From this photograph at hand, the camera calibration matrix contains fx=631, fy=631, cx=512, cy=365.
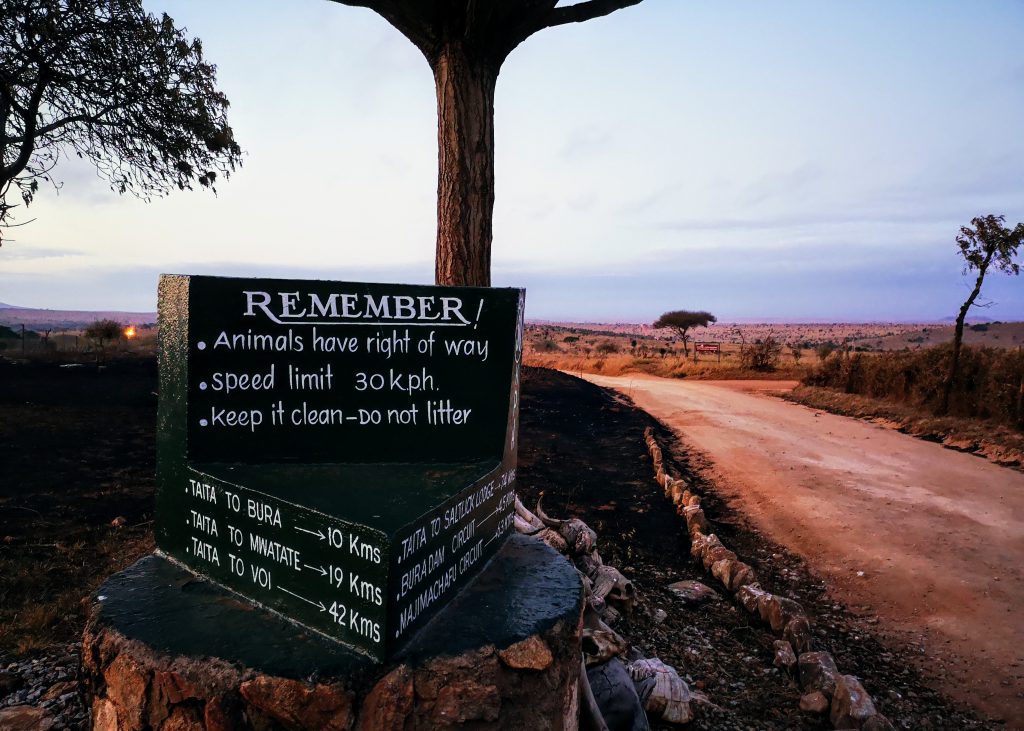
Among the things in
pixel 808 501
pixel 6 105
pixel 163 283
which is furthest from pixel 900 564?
pixel 6 105

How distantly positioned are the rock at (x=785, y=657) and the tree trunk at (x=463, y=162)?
346cm

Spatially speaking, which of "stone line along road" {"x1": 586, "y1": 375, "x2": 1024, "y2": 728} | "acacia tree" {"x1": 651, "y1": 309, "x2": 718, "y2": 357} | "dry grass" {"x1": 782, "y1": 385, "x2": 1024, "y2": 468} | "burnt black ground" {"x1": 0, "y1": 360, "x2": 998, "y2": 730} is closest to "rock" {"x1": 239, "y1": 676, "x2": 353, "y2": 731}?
"burnt black ground" {"x1": 0, "y1": 360, "x2": 998, "y2": 730}

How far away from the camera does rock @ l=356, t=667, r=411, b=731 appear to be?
1876 millimetres

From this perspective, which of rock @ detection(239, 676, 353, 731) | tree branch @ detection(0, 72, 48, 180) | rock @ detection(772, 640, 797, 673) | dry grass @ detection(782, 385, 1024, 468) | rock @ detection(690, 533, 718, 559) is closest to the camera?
rock @ detection(239, 676, 353, 731)

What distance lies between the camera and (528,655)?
6.95ft

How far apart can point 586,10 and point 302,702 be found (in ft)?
18.6

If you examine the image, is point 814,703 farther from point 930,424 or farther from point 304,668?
point 930,424

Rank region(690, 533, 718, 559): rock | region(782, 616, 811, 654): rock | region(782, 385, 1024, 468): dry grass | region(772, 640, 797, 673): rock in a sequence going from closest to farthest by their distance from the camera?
1. region(772, 640, 797, 673): rock
2. region(782, 616, 811, 654): rock
3. region(690, 533, 718, 559): rock
4. region(782, 385, 1024, 468): dry grass

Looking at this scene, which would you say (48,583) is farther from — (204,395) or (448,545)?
(448,545)

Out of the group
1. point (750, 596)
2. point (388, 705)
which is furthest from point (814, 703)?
point (388, 705)

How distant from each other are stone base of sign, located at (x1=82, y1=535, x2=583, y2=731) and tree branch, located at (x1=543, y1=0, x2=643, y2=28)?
4.94 meters

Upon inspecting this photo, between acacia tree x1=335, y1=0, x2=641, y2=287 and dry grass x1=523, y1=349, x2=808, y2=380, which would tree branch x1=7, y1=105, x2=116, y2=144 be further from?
dry grass x1=523, y1=349, x2=808, y2=380

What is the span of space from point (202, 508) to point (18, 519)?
500 centimetres

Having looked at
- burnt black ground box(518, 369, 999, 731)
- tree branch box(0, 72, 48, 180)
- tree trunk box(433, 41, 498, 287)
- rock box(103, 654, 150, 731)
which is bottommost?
burnt black ground box(518, 369, 999, 731)
